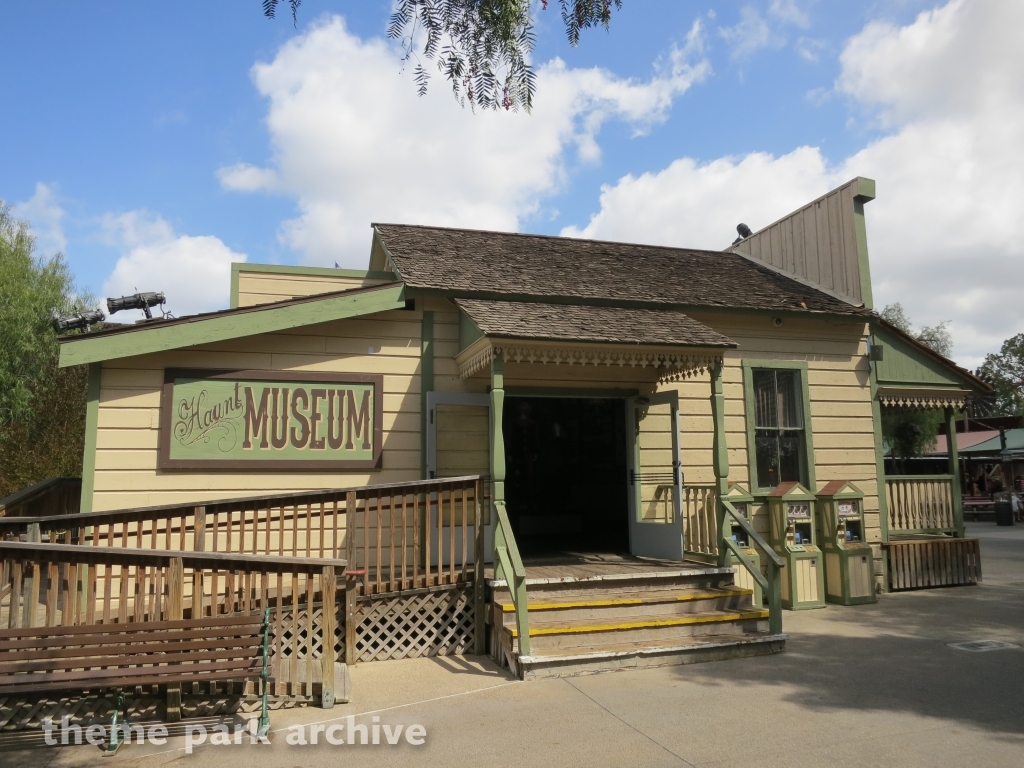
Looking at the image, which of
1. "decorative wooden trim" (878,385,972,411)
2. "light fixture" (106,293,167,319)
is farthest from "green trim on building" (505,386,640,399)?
"light fixture" (106,293,167,319)

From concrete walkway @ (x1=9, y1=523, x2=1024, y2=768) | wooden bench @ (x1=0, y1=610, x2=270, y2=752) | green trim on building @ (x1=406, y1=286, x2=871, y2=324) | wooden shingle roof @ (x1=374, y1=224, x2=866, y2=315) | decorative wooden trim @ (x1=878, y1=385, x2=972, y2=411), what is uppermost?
wooden shingle roof @ (x1=374, y1=224, x2=866, y2=315)

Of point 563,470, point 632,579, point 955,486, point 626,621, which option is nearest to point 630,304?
point 632,579

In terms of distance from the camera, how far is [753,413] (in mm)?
9578

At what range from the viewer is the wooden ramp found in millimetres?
6148

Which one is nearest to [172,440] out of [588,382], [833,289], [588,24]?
[588,382]

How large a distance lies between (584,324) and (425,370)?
191 cm

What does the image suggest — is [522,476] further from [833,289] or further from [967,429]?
[967,429]

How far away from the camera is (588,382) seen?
8852mm

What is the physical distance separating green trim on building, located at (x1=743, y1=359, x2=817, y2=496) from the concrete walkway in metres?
2.69

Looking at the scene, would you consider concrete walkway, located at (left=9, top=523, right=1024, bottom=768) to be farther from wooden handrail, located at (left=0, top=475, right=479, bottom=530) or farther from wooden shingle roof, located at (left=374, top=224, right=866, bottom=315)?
wooden shingle roof, located at (left=374, top=224, right=866, bottom=315)

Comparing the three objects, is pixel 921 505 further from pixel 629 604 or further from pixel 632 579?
pixel 629 604

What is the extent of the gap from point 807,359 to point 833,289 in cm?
153

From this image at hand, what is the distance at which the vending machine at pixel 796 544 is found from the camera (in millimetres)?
8789

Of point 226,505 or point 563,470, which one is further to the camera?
point 563,470
